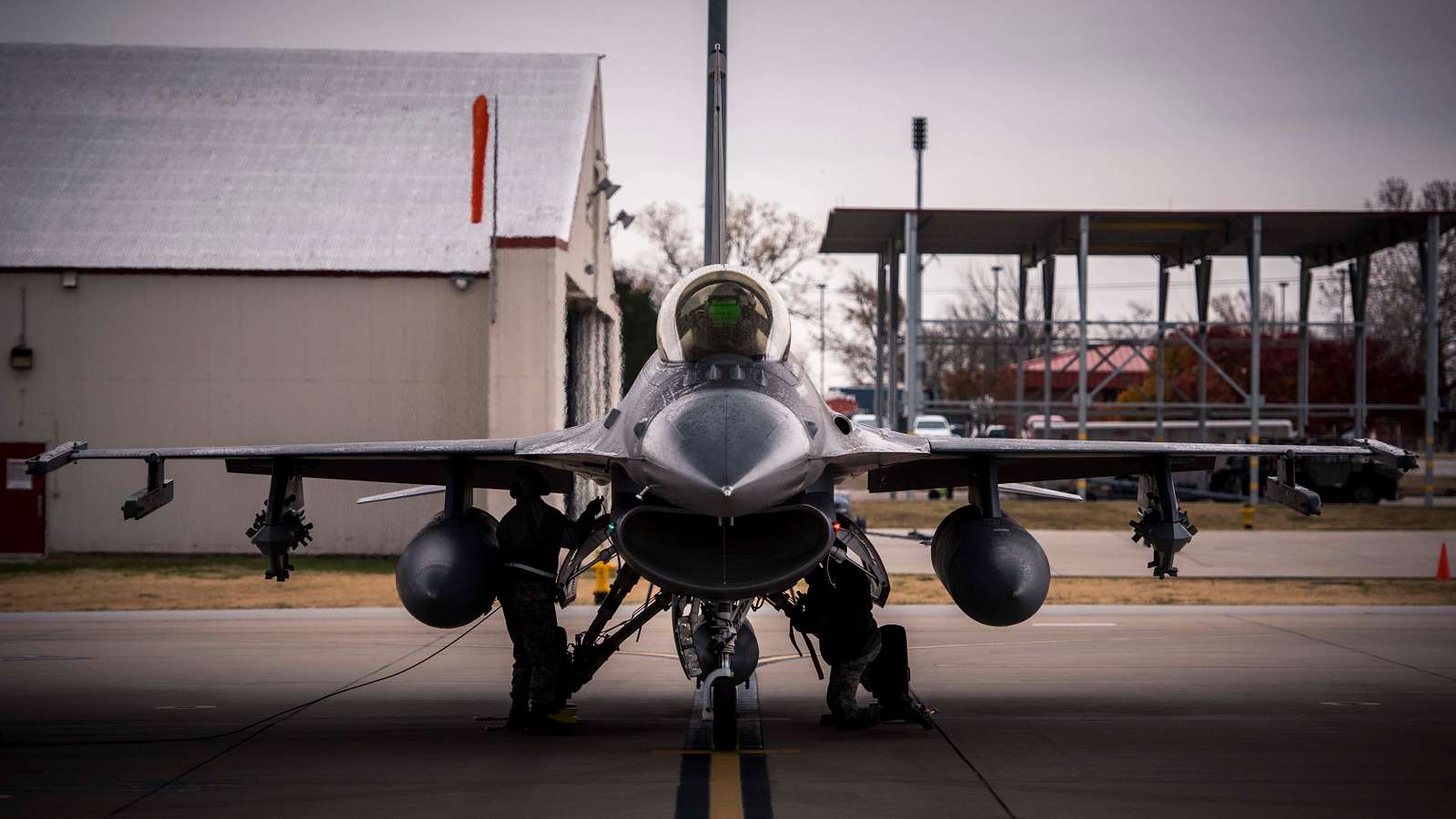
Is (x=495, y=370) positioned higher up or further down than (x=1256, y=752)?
higher up

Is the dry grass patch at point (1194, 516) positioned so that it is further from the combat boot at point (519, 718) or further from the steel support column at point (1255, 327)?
the combat boot at point (519, 718)

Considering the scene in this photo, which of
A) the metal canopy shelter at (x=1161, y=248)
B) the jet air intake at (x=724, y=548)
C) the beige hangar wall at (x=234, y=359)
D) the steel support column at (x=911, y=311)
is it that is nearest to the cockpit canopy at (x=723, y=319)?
the jet air intake at (x=724, y=548)

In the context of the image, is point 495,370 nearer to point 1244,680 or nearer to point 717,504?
point 1244,680

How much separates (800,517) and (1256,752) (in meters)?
3.31

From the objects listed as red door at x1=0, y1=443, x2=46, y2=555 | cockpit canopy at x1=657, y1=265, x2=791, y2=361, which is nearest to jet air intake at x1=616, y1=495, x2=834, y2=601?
cockpit canopy at x1=657, y1=265, x2=791, y2=361

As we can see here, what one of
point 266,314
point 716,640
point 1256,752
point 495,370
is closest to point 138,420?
point 266,314

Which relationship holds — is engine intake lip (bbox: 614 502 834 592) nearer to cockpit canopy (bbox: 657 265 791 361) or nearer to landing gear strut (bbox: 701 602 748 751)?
landing gear strut (bbox: 701 602 748 751)

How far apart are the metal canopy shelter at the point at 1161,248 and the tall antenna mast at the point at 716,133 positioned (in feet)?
58.8

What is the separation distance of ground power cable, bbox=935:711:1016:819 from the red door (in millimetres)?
18354

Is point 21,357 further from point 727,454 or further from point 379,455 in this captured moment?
point 727,454

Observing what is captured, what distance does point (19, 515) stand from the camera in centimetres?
2205

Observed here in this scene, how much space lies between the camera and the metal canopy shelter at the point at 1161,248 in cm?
3017

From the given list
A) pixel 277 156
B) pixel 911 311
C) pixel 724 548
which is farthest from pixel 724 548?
pixel 911 311

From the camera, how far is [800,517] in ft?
25.3
